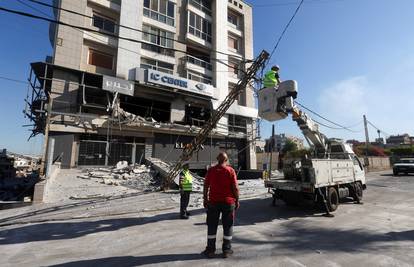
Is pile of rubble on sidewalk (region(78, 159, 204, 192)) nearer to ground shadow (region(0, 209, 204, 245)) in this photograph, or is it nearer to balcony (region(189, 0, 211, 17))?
ground shadow (region(0, 209, 204, 245))

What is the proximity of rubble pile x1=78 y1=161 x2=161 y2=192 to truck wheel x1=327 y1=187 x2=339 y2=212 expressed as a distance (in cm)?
849

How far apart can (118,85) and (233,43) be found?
17.4m

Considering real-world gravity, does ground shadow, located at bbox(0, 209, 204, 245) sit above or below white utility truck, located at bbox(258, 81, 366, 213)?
below

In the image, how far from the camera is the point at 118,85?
63.7 feet

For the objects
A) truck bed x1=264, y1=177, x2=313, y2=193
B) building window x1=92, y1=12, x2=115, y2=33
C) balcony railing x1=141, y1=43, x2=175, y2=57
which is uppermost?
building window x1=92, y1=12, x2=115, y2=33

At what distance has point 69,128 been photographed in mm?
17469

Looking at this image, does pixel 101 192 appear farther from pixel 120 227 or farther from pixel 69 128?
pixel 69 128

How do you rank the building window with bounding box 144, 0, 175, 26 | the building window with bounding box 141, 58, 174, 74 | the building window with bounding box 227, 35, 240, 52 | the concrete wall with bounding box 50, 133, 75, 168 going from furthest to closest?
the building window with bounding box 227, 35, 240, 52 → the building window with bounding box 144, 0, 175, 26 → the building window with bounding box 141, 58, 174, 74 → the concrete wall with bounding box 50, 133, 75, 168

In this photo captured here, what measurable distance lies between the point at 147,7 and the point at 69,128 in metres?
13.5

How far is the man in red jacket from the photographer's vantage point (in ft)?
15.1

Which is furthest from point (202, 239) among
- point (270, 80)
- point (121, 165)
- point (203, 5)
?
point (203, 5)

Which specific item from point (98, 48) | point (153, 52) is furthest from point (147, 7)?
point (98, 48)

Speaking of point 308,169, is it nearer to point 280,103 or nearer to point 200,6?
point 280,103

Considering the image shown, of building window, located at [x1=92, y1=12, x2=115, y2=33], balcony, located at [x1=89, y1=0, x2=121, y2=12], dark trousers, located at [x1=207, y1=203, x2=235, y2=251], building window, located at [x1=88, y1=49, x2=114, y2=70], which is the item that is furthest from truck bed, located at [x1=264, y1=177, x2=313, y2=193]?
balcony, located at [x1=89, y1=0, x2=121, y2=12]
